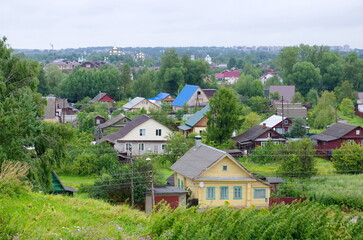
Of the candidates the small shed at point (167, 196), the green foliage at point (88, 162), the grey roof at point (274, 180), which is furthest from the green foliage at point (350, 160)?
the green foliage at point (88, 162)

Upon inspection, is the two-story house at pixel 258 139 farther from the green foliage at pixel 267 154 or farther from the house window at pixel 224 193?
the house window at pixel 224 193

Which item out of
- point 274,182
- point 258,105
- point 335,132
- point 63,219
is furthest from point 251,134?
point 63,219

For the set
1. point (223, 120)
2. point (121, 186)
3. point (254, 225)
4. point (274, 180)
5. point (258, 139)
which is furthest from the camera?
point (258, 139)

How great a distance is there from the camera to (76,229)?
7.63 m

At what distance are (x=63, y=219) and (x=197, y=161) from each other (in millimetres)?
13532

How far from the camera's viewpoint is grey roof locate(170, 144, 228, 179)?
A: 20.7 metres

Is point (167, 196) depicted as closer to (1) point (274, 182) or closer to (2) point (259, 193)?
(2) point (259, 193)

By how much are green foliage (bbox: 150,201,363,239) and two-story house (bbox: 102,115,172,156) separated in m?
22.8

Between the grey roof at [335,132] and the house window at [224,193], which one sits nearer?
the house window at [224,193]

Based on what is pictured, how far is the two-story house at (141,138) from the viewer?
101 feet

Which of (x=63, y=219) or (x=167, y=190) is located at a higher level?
(x=63, y=219)

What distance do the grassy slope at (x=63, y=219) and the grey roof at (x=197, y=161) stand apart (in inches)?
416

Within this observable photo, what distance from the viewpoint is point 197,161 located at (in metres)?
21.5

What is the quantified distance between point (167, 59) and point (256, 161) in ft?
115
